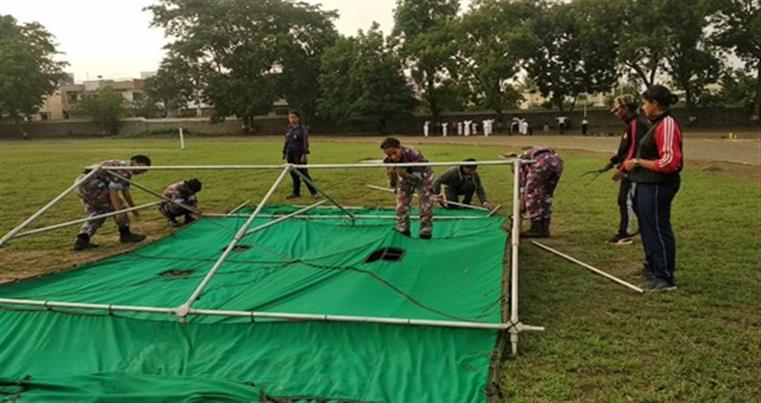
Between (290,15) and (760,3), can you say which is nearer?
(760,3)

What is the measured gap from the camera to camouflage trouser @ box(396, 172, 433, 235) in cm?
649

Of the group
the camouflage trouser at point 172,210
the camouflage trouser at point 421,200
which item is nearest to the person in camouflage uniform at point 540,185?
the camouflage trouser at point 421,200

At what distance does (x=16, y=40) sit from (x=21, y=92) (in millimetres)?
5786

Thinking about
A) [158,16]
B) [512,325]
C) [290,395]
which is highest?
[158,16]

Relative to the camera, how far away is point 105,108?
52938 mm

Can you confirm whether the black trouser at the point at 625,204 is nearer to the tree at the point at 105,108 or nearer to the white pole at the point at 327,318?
the white pole at the point at 327,318

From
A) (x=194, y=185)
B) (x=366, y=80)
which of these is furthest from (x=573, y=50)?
(x=194, y=185)

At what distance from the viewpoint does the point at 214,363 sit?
3.72m

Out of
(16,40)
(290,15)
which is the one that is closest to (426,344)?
(290,15)

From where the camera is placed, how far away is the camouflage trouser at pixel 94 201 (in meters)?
7.30

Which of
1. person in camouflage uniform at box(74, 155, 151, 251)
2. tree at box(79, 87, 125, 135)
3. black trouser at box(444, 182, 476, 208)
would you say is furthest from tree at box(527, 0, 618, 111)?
tree at box(79, 87, 125, 135)

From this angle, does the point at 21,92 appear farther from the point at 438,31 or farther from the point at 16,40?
the point at 438,31

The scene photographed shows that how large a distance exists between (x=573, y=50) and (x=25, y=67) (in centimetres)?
4600

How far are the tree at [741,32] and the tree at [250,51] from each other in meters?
28.1
